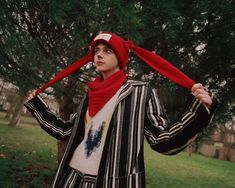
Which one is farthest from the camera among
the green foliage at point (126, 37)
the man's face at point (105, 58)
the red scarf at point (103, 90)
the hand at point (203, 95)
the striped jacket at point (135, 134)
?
the green foliage at point (126, 37)

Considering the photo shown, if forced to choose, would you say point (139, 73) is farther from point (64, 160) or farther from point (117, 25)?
point (64, 160)

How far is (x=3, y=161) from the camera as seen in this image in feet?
22.5

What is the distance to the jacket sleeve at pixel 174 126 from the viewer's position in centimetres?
173

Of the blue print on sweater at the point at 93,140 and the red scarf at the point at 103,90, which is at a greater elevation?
the red scarf at the point at 103,90

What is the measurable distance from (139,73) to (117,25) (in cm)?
169

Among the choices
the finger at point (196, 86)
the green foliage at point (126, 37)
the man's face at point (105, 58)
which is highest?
the green foliage at point (126, 37)

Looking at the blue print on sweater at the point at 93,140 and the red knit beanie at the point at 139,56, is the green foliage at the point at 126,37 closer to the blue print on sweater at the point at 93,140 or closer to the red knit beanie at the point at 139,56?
the red knit beanie at the point at 139,56

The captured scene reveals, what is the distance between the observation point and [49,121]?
2.53 meters

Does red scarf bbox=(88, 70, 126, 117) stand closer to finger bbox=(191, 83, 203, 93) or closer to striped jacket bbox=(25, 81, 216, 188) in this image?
striped jacket bbox=(25, 81, 216, 188)

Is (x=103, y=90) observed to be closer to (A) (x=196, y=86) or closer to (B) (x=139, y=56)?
(B) (x=139, y=56)

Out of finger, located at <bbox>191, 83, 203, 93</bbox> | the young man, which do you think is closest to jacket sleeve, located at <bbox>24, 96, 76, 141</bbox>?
the young man

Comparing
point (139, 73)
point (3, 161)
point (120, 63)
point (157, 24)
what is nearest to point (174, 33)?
point (157, 24)

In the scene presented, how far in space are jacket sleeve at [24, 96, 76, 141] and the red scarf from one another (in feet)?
1.24

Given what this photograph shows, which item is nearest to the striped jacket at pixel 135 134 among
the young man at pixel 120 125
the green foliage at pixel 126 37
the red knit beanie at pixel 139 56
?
the young man at pixel 120 125
